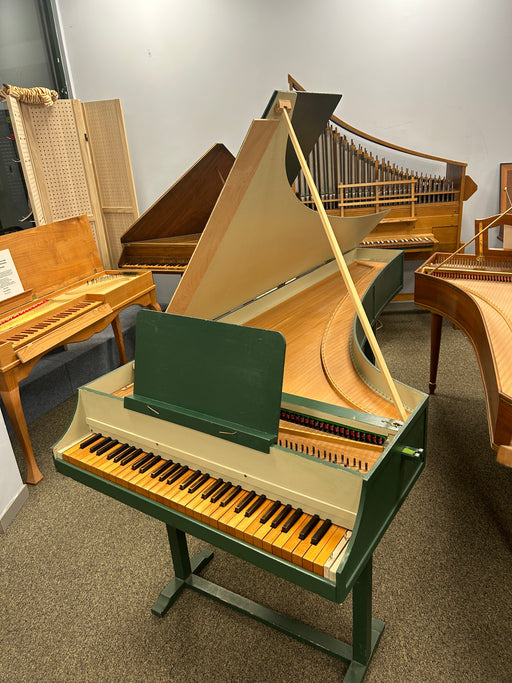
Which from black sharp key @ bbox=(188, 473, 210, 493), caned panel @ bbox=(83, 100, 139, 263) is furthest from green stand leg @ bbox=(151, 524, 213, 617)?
caned panel @ bbox=(83, 100, 139, 263)

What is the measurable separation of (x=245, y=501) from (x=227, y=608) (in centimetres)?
89

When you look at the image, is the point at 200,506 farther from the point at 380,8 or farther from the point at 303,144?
the point at 380,8

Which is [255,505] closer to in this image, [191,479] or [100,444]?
[191,479]

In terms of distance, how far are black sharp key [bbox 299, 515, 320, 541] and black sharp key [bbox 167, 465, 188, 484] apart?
437mm

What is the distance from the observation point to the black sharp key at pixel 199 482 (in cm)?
141

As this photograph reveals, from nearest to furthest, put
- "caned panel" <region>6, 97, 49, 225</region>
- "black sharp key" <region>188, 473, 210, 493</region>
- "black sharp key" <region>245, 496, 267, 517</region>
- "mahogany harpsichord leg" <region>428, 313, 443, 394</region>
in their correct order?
"black sharp key" <region>245, 496, 267, 517</region>
"black sharp key" <region>188, 473, 210, 493</region>
"mahogany harpsichord leg" <region>428, 313, 443, 394</region>
"caned panel" <region>6, 97, 49, 225</region>

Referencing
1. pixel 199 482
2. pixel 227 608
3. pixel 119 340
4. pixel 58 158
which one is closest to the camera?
pixel 199 482

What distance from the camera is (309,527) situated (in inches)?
48.6

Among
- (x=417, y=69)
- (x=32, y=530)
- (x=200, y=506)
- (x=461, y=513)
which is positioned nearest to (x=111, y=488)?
(x=200, y=506)

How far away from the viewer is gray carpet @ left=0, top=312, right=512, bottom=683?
1.73m

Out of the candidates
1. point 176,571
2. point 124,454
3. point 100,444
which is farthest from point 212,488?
point 176,571

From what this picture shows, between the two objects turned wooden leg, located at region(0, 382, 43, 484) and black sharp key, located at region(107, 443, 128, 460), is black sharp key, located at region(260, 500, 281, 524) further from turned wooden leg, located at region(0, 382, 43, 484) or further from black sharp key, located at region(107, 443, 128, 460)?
turned wooden leg, located at region(0, 382, 43, 484)

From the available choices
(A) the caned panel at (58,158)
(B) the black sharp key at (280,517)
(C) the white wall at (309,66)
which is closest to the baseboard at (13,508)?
(B) the black sharp key at (280,517)

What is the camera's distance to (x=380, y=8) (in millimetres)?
4266
